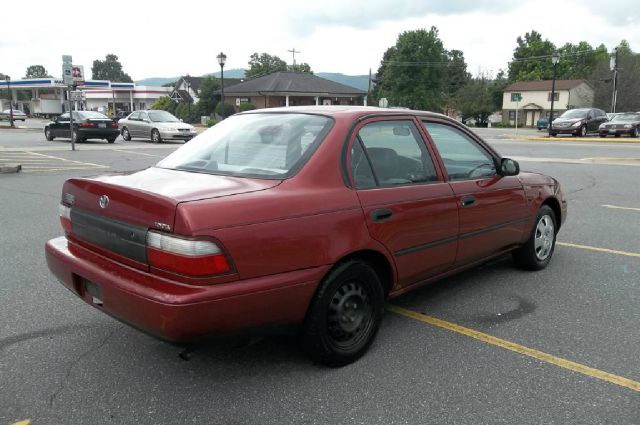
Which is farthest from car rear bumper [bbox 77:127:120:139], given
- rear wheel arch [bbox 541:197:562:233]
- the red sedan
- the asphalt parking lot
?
rear wheel arch [bbox 541:197:562:233]

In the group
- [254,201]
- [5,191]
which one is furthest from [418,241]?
[5,191]

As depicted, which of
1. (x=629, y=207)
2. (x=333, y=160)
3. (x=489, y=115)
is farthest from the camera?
(x=489, y=115)

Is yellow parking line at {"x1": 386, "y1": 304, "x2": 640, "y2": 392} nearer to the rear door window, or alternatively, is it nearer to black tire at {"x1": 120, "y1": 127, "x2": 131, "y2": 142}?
the rear door window

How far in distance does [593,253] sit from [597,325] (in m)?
2.19

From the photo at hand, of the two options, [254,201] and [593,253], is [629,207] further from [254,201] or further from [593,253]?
[254,201]

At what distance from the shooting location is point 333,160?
325 centimetres

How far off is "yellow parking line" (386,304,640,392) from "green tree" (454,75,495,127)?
234 feet

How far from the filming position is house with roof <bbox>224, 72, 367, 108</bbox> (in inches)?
2183

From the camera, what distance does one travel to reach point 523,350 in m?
3.54

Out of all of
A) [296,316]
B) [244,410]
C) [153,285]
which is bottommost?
[244,410]

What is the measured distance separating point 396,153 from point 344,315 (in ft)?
3.97

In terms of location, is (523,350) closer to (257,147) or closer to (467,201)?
(467,201)

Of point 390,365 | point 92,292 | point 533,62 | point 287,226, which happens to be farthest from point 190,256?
point 533,62

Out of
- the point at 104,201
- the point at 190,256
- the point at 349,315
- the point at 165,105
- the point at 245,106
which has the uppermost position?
the point at 165,105
